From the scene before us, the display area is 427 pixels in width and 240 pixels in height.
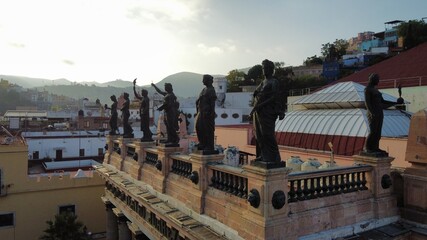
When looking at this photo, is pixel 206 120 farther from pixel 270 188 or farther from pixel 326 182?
pixel 326 182

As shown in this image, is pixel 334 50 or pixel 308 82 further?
pixel 334 50

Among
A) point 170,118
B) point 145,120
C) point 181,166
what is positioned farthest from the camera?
point 145,120

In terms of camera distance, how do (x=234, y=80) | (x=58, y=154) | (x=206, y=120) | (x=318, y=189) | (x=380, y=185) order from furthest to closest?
(x=234, y=80), (x=58, y=154), (x=206, y=120), (x=380, y=185), (x=318, y=189)

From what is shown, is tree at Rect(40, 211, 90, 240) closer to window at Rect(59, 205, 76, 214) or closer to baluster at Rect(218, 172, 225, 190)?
window at Rect(59, 205, 76, 214)

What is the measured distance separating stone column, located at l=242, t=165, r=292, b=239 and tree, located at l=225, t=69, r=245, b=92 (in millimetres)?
80656

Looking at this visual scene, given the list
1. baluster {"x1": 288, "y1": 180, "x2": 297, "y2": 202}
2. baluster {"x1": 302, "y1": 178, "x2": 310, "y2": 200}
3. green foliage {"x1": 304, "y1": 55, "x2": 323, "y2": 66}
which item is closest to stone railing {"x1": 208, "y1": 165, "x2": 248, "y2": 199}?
baluster {"x1": 288, "y1": 180, "x2": 297, "y2": 202}

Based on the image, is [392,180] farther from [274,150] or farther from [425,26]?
[425,26]

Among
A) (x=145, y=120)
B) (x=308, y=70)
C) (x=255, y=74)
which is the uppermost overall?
(x=308, y=70)

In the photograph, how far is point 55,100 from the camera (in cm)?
19762

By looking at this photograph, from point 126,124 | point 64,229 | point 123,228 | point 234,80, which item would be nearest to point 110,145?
point 126,124

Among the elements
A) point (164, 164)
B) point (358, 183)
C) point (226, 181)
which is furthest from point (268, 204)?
point (164, 164)

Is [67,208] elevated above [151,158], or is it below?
below

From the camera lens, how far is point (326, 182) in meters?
8.39

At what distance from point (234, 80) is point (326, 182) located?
84.5m
